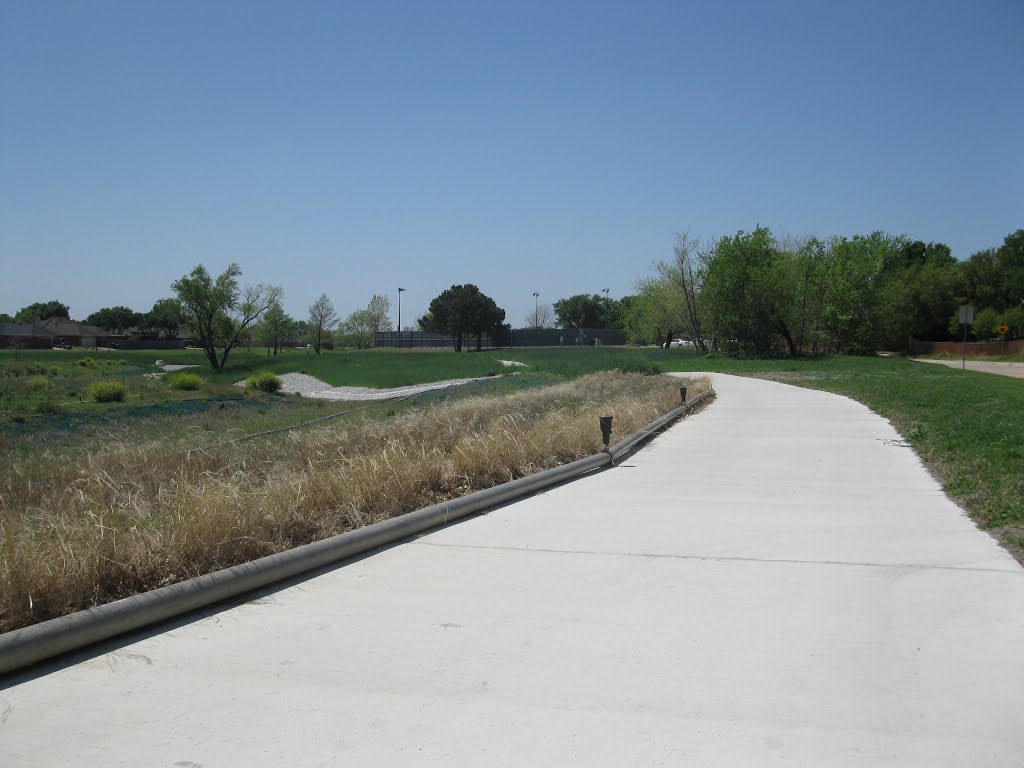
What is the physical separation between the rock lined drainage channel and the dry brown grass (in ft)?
1.20

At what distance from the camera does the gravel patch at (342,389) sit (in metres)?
41.1

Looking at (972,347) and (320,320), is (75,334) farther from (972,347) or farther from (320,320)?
(972,347)

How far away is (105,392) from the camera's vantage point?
37.1m

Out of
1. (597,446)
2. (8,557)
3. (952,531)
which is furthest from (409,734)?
(597,446)

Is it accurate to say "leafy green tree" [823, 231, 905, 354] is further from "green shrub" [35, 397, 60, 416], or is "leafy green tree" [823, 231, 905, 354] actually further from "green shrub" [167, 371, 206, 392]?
"green shrub" [35, 397, 60, 416]

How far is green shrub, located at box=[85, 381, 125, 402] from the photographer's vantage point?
36.6 meters

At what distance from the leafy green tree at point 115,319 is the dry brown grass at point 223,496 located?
102 metres

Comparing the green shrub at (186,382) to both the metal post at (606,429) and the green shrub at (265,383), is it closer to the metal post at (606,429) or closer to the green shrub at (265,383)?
the green shrub at (265,383)

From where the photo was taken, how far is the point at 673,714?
380cm

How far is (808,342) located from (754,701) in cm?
6309

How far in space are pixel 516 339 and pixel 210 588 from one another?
96.5m

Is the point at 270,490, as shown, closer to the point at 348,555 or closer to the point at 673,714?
the point at 348,555

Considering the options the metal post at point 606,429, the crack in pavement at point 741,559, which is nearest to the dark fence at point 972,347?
the metal post at point 606,429

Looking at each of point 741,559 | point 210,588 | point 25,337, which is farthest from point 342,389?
point 210,588
